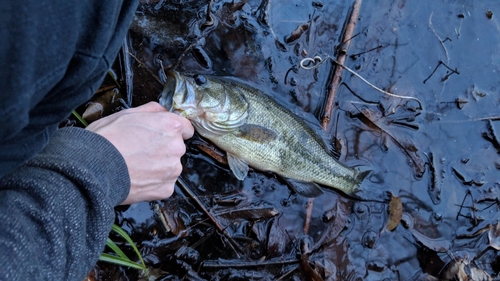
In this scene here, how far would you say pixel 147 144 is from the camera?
2.87 meters

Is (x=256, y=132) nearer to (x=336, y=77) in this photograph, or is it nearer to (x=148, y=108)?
(x=148, y=108)

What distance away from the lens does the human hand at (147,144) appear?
9.14 ft

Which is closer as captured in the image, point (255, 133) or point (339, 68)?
point (255, 133)

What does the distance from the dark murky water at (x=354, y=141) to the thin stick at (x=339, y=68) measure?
0.08 metres

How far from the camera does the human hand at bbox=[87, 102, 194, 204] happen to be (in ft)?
9.14

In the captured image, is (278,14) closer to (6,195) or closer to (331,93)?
(331,93)

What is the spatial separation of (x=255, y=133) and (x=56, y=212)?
2000 mm

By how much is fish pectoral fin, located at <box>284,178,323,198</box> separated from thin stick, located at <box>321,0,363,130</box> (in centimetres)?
59

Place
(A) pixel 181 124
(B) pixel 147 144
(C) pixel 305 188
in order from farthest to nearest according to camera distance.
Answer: (C) pixel 305 188
(A) pixel 181 124
(B) pixel 147 144

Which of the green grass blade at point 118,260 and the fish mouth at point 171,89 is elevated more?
the fish mouth at point 171,89

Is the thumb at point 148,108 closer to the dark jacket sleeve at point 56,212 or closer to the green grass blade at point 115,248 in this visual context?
the dark jacket sleeve at point 56,212

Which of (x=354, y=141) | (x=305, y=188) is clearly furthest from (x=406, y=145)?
(x=305, y=188)

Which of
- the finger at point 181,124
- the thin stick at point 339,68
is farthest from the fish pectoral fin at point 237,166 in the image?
the thin stick at point 339,68

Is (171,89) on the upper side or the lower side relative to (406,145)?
upper
